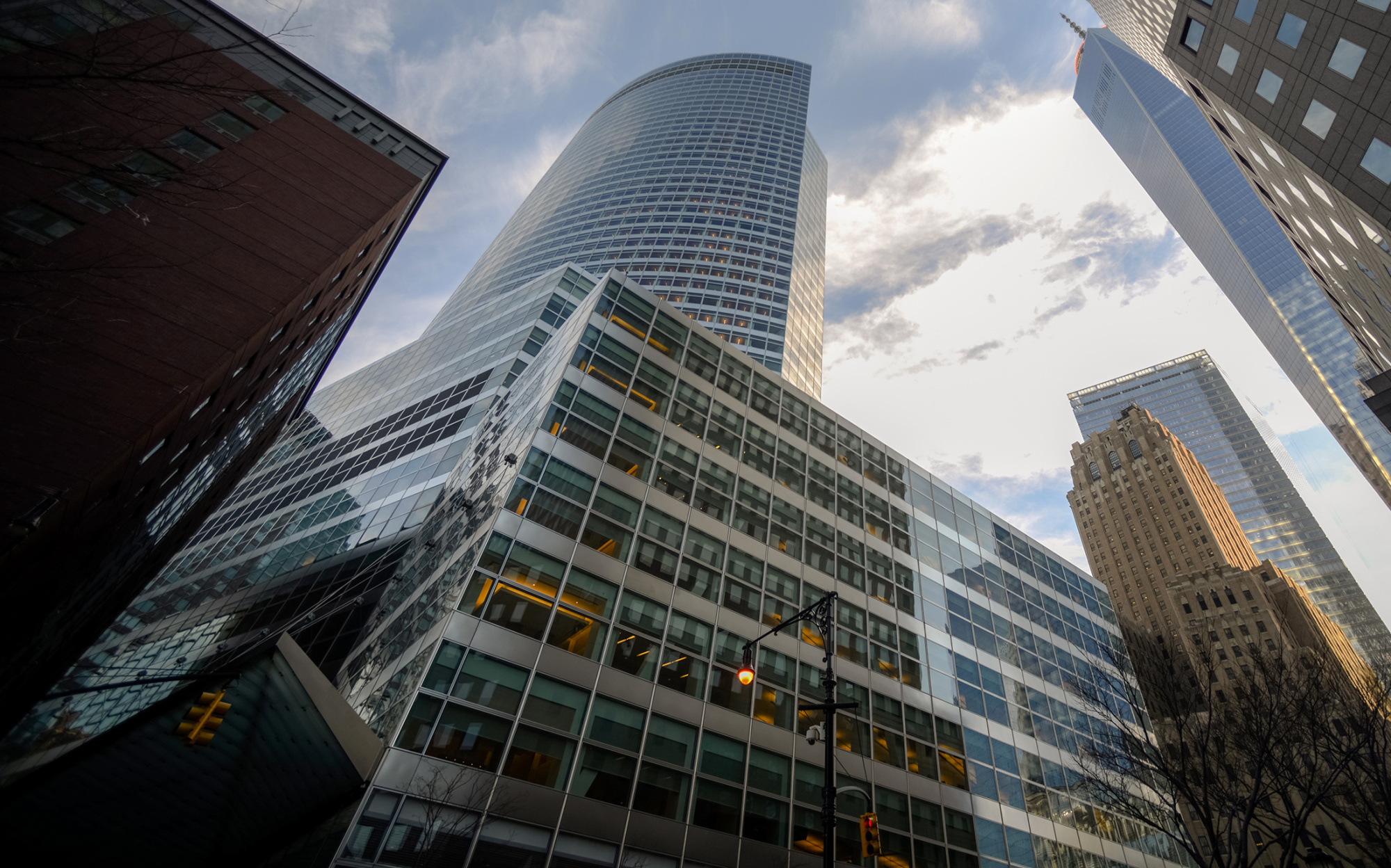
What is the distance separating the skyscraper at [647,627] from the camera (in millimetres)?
18734

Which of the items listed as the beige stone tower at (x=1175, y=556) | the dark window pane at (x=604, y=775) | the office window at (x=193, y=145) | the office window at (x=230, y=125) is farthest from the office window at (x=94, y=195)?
the beige stone tower at (x=1175, y=556)

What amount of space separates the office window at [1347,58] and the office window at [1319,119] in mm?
1222

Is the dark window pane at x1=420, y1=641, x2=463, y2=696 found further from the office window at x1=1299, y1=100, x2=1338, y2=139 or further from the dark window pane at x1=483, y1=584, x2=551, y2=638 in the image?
the office window at x1=1299, y1=100, x2=1338, y2=139

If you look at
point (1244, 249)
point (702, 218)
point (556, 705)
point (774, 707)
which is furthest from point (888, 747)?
point (1244, 249)

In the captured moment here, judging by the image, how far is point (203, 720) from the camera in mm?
12812

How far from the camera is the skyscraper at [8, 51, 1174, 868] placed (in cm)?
1873

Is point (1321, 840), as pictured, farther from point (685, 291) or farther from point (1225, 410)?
point (1225, 410)

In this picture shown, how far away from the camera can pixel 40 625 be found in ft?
63.6

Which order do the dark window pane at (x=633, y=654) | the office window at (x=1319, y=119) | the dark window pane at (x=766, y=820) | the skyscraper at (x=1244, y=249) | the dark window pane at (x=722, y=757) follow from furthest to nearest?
the skyscraper at (x=1244, y=249) → the dark window pane at (x=722, y=757) → the dark window pane at (x=766, y=820) → the dark window pane at (x=633, y=654) → the office window at (x=1319, y=119)

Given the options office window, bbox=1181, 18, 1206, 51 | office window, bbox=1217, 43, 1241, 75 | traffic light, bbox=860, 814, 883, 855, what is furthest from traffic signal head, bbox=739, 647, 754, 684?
office window, bbox=1181, 18, 1206, 51

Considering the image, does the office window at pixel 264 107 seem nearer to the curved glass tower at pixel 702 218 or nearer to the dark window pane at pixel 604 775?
the dark window pane at pixel 604 775

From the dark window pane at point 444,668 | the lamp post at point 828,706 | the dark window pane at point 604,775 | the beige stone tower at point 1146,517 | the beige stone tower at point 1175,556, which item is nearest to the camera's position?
the lamp post at point 828,706

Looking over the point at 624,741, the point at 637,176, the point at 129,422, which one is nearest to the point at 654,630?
the point at 624,741

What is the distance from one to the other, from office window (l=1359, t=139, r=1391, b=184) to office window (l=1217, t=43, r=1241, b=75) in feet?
23.2
